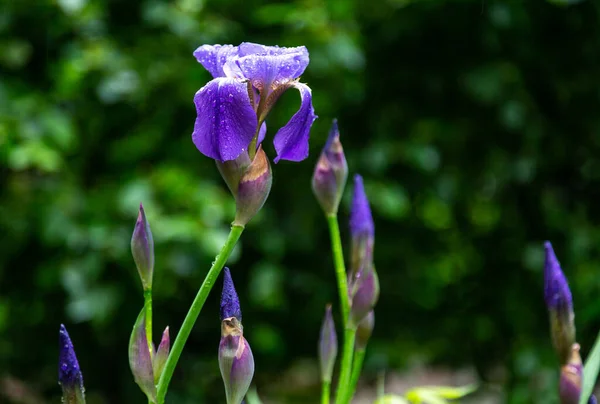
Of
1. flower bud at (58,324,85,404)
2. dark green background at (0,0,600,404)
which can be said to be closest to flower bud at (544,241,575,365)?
flower bud at (58,324,85,404)

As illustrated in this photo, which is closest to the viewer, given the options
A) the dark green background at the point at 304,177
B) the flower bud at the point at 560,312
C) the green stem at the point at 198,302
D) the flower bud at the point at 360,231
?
the green stem at the point at 198,302

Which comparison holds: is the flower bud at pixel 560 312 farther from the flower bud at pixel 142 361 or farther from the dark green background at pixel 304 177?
the dark green background at pixel 304 177

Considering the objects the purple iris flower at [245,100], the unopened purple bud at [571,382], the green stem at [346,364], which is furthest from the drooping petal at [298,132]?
the unopened purple bud at [571,382]

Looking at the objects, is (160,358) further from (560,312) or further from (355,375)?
(560,312)

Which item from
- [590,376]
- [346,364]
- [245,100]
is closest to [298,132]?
[245,100]

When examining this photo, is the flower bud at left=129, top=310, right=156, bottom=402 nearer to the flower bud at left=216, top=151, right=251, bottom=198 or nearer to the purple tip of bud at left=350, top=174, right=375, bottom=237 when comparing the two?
the flower bud at left=216, top=151, right=251, bottom=198

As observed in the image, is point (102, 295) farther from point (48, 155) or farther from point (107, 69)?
point (107, 69)
